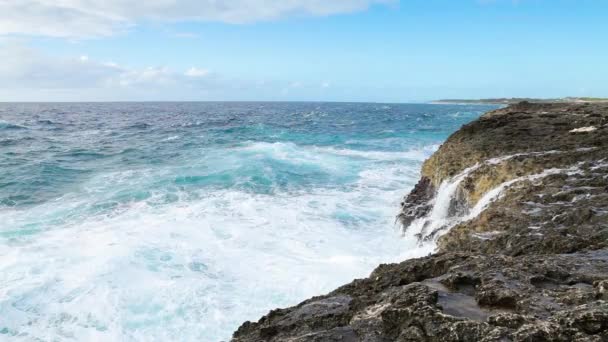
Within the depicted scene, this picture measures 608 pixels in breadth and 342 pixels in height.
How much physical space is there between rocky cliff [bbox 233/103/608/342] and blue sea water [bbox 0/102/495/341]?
7.86ft

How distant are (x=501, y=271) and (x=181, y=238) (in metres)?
9.16

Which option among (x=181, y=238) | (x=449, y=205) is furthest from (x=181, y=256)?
(x=449, y=205)

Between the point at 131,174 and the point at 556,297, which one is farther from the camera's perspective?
the point at 131,174

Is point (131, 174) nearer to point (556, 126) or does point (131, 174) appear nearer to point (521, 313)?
point (556, 126)

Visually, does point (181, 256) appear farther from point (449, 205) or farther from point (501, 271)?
point (501, 271)

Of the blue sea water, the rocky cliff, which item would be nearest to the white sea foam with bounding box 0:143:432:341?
the blue sea water

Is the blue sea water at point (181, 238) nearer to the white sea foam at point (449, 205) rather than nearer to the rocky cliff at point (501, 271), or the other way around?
the white sea foam at point (449, 205)

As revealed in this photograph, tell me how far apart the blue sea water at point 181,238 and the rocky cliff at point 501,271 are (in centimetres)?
240

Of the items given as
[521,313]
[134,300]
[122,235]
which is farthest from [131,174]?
[521,313]

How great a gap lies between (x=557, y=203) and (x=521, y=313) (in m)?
5.16

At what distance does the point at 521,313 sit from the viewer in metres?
3.74

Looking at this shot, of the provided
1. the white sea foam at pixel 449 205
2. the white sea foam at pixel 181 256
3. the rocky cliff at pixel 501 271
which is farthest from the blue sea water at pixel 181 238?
the rocky cliff at pixel 501 271

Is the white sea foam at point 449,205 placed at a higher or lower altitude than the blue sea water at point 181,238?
higher

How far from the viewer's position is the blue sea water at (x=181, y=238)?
27.0 ft
